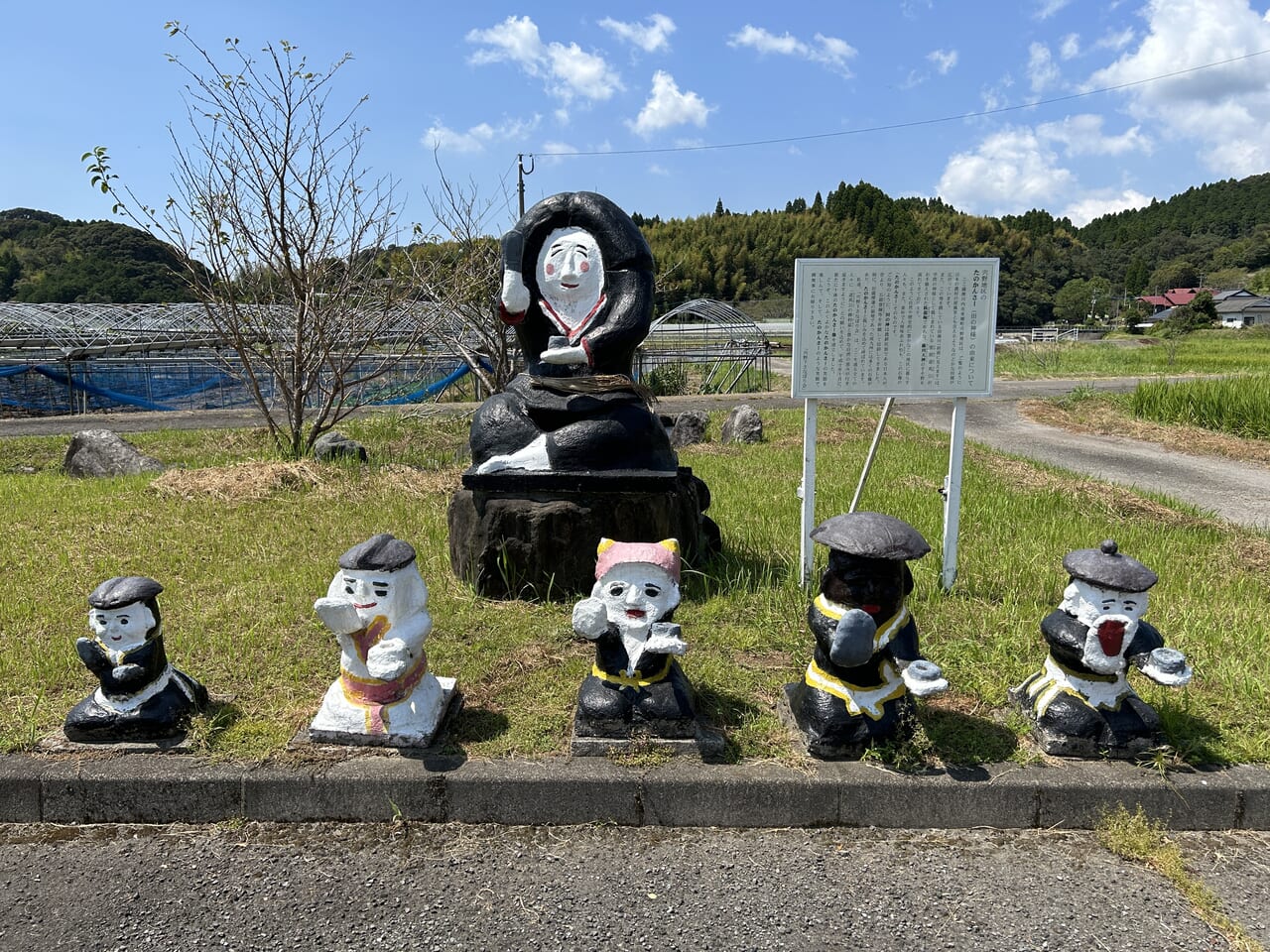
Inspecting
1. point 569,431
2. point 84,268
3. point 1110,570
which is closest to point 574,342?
point 569,431

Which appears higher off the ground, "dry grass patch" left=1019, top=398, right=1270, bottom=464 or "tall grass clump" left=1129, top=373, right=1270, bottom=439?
"tall grass clump" left=1129, top=373, right=1270, bottom=439

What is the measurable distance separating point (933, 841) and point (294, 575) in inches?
154

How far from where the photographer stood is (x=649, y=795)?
9.12 ft

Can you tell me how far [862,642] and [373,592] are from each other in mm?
1747

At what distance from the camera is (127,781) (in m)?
2.83

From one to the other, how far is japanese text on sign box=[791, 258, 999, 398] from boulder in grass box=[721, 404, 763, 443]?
6.77 m

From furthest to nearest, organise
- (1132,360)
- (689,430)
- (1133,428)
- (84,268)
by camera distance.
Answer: (84,268), (1132,360), (1133,428), (689,430)

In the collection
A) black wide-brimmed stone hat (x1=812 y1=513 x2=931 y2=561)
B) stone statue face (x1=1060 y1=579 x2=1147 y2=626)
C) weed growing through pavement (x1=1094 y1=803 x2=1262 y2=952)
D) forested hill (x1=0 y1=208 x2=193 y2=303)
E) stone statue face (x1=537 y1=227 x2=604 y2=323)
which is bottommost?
weed growing through pavement (x1=1094 y1=803 x2=1262 y2=952)

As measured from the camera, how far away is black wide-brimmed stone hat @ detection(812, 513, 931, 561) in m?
2.72

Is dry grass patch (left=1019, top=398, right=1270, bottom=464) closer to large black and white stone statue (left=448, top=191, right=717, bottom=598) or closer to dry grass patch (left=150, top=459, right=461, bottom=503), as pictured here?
large black and white stone statue (left=448, top=191, right=717, bottom=598)

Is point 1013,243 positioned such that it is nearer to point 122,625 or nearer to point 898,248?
point 898,248

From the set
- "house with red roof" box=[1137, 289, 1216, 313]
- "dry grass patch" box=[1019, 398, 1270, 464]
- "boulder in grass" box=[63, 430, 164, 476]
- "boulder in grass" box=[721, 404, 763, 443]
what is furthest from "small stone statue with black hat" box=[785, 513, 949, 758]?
"house with red roof" box=[1137, 289, 1216, 313]

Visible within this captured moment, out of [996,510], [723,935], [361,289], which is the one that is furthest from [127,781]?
[361,289]

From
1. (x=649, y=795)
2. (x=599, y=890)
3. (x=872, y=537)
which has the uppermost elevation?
(x=872, y=537)
